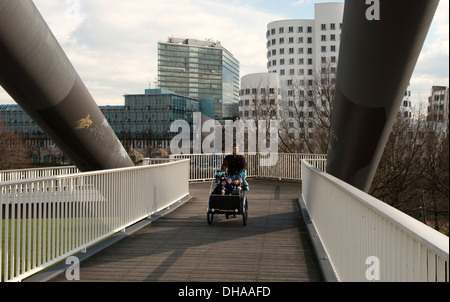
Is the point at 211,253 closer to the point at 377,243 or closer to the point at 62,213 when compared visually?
the point at 62,213

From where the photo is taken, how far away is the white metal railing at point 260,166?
19.6 metres

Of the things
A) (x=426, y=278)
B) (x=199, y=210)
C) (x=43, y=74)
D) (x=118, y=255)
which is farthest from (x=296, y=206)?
(x=426, y=278)

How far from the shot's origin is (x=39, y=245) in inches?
201

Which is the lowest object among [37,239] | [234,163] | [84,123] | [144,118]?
[37,239]

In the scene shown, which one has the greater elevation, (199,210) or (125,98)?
(125,98)

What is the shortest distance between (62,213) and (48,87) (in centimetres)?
227

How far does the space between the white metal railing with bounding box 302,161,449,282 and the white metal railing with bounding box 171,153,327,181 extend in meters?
13.8

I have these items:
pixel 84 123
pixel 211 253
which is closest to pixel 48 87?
pixel 84 123

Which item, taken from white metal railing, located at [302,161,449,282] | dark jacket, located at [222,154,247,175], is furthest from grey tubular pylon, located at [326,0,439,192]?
dark jacket, located at [222,154,247,175]

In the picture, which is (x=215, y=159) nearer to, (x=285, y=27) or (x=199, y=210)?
(x=199, y=210)

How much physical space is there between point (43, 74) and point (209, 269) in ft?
12.9

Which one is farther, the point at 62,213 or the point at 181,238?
the point at 181,238

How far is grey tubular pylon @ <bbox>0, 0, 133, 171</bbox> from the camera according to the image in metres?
5.85

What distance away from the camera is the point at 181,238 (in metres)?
7.77
